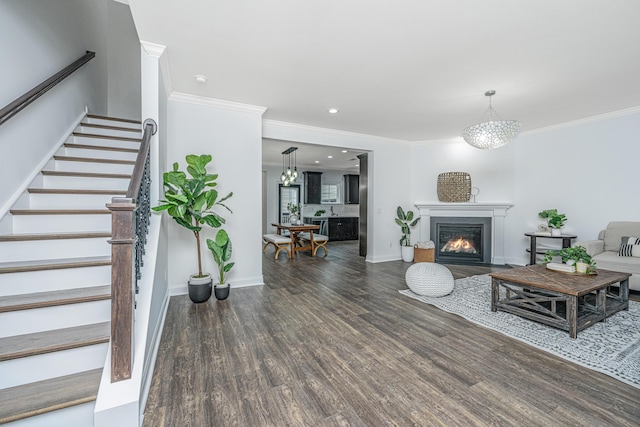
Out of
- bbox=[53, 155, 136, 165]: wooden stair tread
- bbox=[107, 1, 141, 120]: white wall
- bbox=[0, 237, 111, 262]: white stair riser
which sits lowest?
bbox=[0, 237, 111, 262]: white stair riser

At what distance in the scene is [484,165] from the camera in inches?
A: 231

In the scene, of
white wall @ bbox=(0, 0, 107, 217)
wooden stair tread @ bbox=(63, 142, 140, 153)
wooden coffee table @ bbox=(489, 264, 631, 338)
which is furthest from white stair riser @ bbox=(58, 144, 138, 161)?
wooden coffee table @ bbox=(489, 264, 631, 338)

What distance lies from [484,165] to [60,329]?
6.82 metres

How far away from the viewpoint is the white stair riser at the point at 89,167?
2.86 meters

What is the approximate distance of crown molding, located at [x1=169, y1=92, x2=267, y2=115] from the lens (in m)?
3.67

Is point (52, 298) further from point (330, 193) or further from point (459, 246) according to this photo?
point (330, 193)

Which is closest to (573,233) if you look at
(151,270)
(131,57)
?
(151,270)

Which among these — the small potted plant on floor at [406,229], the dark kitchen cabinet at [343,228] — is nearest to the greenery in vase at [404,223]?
the small potted plant on floor at [406,229]

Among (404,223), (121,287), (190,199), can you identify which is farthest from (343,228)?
(121,287)

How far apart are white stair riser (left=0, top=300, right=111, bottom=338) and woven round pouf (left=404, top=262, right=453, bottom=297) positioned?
3254mm

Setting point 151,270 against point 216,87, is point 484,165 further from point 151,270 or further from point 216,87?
point 151,270

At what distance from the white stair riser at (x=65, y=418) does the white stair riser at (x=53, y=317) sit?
0.57 metres

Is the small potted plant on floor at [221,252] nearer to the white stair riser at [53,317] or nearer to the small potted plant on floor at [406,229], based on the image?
the white stair riser at [53,317]

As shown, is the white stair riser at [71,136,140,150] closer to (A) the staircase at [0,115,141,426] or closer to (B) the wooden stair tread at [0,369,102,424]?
(A) the staircase at [0,115,141,426]
